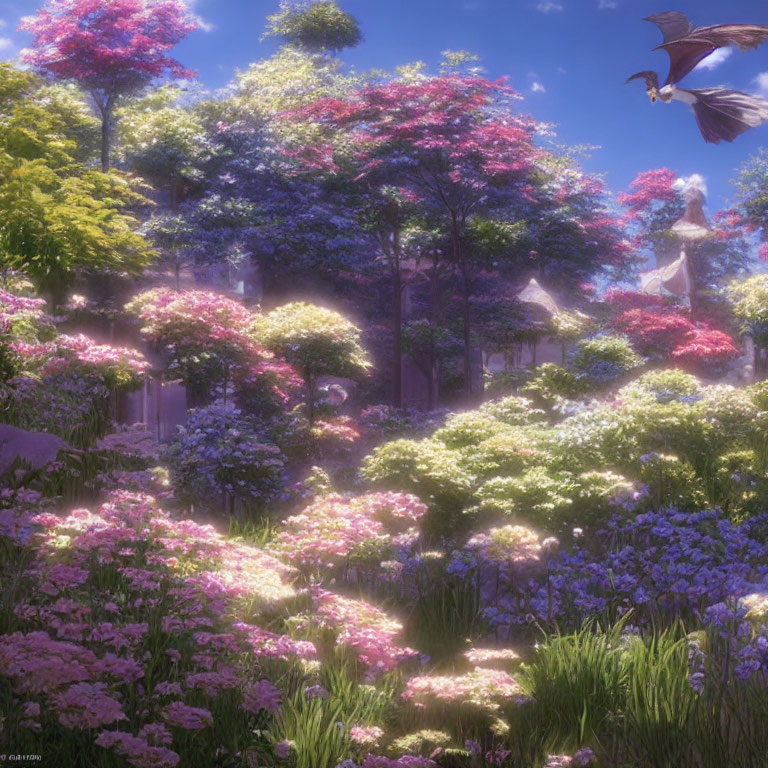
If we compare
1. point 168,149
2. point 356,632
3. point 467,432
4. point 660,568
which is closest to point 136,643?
point 356,632

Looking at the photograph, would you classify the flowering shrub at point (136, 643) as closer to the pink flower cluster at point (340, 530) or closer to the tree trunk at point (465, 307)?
the pink flower cluster at point (340, 530)

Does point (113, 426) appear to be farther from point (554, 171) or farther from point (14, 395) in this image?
point (554, 171)

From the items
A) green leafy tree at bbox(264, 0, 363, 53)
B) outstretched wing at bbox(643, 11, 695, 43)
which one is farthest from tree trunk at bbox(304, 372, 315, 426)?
green leafy tree at bbox(264, 0, 363, 53)

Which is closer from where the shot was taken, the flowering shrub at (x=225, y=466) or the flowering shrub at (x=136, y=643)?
the flowering shrub at (x=136, y=643)

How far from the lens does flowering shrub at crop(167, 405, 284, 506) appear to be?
29.3 feet

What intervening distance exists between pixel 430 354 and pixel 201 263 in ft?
19.6

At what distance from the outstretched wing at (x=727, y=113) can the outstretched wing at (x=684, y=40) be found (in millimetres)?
470

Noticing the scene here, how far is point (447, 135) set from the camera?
15.8 metres

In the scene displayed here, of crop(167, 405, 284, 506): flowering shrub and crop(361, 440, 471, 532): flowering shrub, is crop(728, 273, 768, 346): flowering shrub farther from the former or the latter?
crop(167, 405, 284, 506): flowering shrub

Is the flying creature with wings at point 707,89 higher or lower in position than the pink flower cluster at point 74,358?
higher

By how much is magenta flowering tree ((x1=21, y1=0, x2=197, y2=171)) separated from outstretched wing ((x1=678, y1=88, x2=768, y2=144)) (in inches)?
454

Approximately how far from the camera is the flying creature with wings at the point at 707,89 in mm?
7160

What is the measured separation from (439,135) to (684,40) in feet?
27.8

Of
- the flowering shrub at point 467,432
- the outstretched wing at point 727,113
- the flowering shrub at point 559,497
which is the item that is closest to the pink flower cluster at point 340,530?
the flowering shrub at point 559,497
